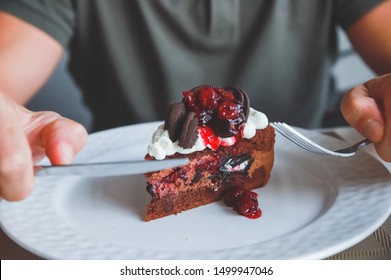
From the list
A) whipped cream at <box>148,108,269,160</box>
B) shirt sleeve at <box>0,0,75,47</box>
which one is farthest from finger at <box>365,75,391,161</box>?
shirt sleeve at <box>0,0,75,47</box>

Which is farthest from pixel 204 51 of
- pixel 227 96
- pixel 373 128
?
pixel 373 128

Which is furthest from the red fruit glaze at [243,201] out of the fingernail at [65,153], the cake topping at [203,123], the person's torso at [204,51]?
the person's torso at [204,51]

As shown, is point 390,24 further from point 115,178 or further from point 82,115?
point 82,115

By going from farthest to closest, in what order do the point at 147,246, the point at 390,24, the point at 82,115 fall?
1. the point at 82,115
2. the point at 390,24
3. the point at 147,246

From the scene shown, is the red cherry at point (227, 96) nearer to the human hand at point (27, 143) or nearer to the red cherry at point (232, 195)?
the red cherry at point (232, 195)

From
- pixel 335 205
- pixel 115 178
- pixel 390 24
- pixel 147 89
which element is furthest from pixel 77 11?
pixel 335 205

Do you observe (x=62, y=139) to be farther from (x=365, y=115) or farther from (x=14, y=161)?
(x=365, y=115)

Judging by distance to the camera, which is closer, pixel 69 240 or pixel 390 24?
pixel 69 240
